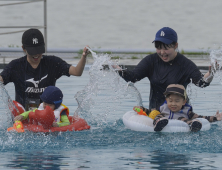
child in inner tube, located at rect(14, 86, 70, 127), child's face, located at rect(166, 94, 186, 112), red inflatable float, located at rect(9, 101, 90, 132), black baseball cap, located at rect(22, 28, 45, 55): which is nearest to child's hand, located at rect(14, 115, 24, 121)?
child in inner tube, located at rect(14, 86, 70, 127)

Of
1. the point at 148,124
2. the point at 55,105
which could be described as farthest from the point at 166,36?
the point at 55,105

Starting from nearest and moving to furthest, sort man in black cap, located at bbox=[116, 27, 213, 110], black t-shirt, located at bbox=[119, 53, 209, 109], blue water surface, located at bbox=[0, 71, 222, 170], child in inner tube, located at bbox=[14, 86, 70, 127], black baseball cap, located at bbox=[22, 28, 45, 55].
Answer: blue water surface, located at bbox=[0, 71, 222, 170] < child in inner tube, located at bbox=[14, 86, 70, 127] < black baseball cap, located at bbox=[22, 28, 45, 55] < man in black cap, located at bbox=[116, 27, 213, 110] < black t-shirt, located at bbox=[119, 53, 209, 109]

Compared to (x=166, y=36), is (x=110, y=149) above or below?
below

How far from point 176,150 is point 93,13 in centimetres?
Answer: 1814

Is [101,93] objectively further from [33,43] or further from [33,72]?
[33,43]

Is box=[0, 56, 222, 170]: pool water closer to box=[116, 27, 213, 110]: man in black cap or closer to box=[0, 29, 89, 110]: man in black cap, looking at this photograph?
box=[0, 29, 89, 110]: man in black cap

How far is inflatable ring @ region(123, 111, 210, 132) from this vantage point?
6410 mm

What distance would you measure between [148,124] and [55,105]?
1205mm

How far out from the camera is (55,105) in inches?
253

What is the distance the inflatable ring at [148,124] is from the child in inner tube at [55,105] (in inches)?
32.7

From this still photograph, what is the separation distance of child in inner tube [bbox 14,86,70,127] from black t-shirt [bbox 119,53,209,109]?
0.93 meters

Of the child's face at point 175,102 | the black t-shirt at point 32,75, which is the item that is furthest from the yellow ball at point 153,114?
the black t-shirt at point 32,75

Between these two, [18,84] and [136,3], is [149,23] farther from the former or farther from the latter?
[18,84]

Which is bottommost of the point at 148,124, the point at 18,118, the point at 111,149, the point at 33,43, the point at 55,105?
the point at 111,149
